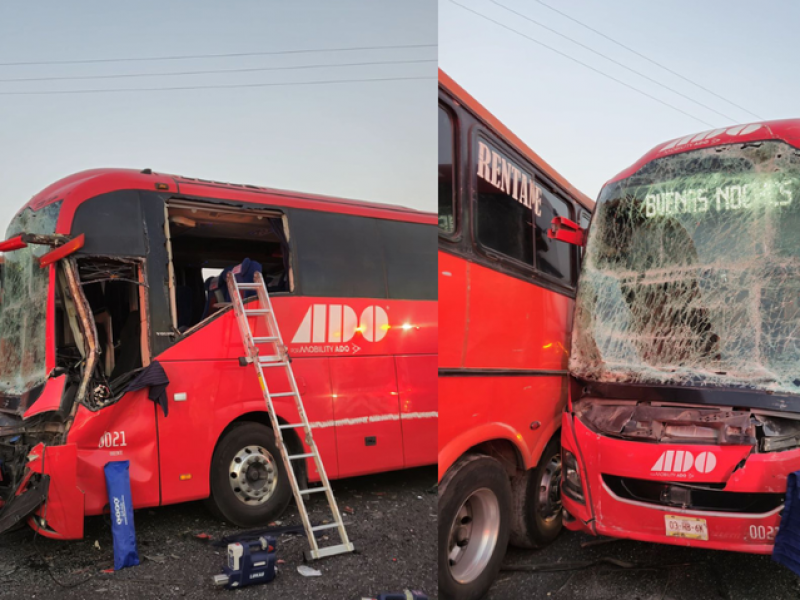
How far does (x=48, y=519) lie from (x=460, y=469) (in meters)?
2.49

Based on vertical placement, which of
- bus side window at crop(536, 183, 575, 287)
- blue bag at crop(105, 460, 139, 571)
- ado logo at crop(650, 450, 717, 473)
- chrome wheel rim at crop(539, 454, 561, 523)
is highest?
bus side window at crop(536, 183, 575, 287)

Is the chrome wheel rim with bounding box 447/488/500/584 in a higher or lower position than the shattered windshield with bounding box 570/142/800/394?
lower

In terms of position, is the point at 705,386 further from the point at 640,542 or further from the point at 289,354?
the point at 289,354

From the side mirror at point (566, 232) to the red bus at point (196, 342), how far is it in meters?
2.03

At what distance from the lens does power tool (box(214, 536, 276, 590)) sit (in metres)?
3.60

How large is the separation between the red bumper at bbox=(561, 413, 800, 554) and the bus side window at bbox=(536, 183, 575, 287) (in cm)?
69

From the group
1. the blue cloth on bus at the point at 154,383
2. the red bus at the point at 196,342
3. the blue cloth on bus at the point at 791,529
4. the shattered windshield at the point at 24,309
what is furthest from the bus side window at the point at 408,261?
the blue cloth on bus at the point at 791,529

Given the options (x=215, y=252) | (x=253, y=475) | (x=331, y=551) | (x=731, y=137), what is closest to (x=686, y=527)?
(x=731, y=137)

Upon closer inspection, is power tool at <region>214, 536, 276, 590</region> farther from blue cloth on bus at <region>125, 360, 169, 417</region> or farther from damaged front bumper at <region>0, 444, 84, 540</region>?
blue cloth on bus at <region>125, 360, 169, 417</region>

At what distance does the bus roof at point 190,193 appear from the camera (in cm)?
403

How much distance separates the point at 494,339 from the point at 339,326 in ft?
7.51

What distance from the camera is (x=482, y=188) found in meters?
2.61

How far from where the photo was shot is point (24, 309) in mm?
4113

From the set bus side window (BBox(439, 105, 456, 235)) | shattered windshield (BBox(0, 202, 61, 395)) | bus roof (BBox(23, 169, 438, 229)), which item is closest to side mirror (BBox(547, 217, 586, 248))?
bus side window (BBox(439, 105, 456, 235))
